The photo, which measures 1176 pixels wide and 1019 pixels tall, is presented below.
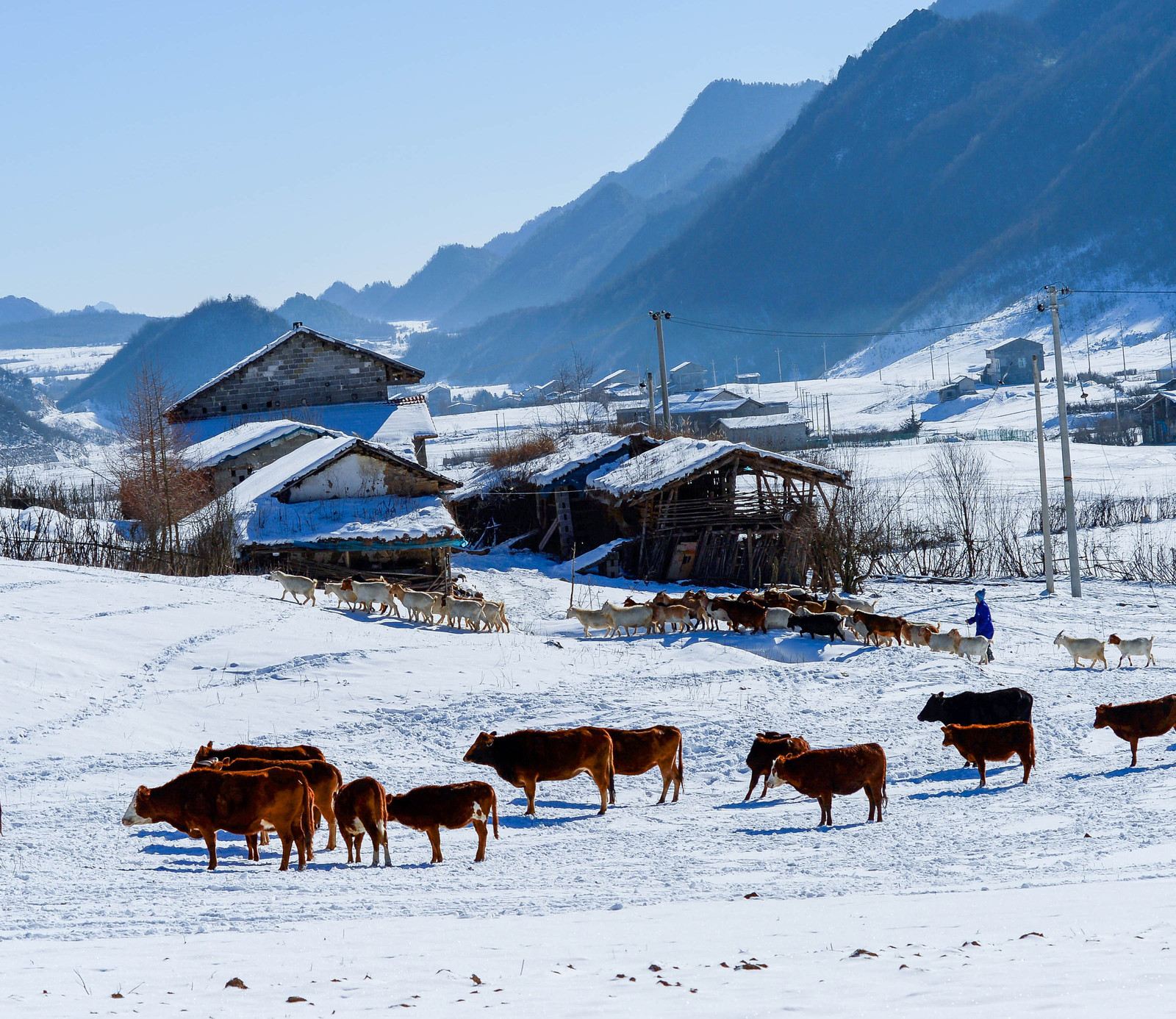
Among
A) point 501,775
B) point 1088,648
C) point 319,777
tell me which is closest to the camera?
point 319,777

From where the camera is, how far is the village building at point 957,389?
4968 inches

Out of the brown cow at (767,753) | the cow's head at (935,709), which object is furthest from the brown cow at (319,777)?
the cow's head at (935,709)

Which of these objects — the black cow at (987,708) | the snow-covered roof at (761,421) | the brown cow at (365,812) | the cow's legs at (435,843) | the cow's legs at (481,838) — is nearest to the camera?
the brown cow at (365,812)

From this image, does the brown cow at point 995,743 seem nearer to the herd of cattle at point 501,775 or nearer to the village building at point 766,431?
the herd of cattle at point 501,775

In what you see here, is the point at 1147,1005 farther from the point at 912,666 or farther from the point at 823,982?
the point at 912,666

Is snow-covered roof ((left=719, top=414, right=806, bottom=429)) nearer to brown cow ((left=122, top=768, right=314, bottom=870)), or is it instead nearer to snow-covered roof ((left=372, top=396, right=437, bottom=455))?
snow-covered roof ((left=372, top=396, right=437, bottom=455))

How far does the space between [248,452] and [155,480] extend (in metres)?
5.99

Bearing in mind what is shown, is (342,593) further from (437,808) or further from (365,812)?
(365,812)

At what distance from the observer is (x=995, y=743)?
14.7 m

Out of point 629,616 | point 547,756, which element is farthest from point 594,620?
point 547,756

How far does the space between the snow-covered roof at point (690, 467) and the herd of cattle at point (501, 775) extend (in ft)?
71.2

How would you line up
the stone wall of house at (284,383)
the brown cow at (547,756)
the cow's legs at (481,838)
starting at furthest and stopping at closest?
1. the stone wall of house at (284,383)
2. the brown cow at (547,756)
3. the cow's legs at (481,838)

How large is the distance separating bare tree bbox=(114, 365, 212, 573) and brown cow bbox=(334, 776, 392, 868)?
2031 cm

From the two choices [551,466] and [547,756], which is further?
[551,466]
